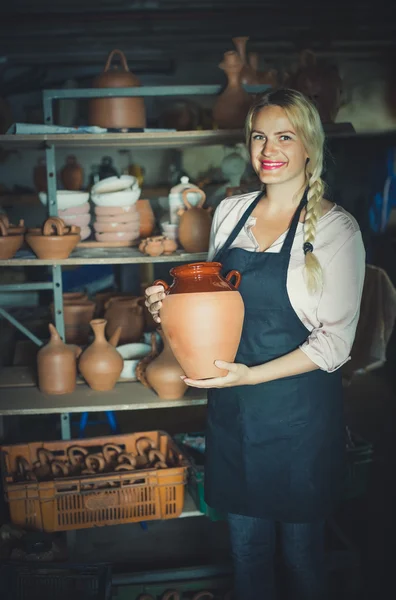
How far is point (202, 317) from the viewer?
1.77 meters

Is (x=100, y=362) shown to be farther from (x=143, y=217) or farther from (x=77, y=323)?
(x=143, y=217)

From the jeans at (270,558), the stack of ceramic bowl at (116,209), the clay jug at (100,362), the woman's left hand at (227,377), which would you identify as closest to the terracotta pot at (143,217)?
the stack of ceramic bowl at (116,209)

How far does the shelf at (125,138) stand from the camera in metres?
2.55

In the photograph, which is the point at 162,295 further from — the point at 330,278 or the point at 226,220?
the point at 330,278

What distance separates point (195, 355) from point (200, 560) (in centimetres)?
143

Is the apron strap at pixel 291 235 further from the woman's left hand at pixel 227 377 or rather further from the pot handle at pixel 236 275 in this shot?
the woman's left hand at pixel 227 377

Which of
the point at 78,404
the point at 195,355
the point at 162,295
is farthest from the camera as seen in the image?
the point at 78,404

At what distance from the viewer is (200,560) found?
283cm

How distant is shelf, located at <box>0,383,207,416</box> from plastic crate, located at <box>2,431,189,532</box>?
0.67ft

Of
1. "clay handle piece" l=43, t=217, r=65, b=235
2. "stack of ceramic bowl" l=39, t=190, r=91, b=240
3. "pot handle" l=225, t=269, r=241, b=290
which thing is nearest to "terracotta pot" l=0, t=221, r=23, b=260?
"clay handle piece" l=43, t=217, r=65, b=235

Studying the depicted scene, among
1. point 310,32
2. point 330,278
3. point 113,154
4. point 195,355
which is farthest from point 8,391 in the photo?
point 113,154

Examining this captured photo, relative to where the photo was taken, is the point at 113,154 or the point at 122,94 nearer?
the point at 122,94

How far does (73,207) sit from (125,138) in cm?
49

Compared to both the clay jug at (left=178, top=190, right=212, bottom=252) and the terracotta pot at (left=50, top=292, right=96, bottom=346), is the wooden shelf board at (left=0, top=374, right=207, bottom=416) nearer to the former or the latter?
the terracotta pot at (left=50, top=292, right=96, bottom=346)
